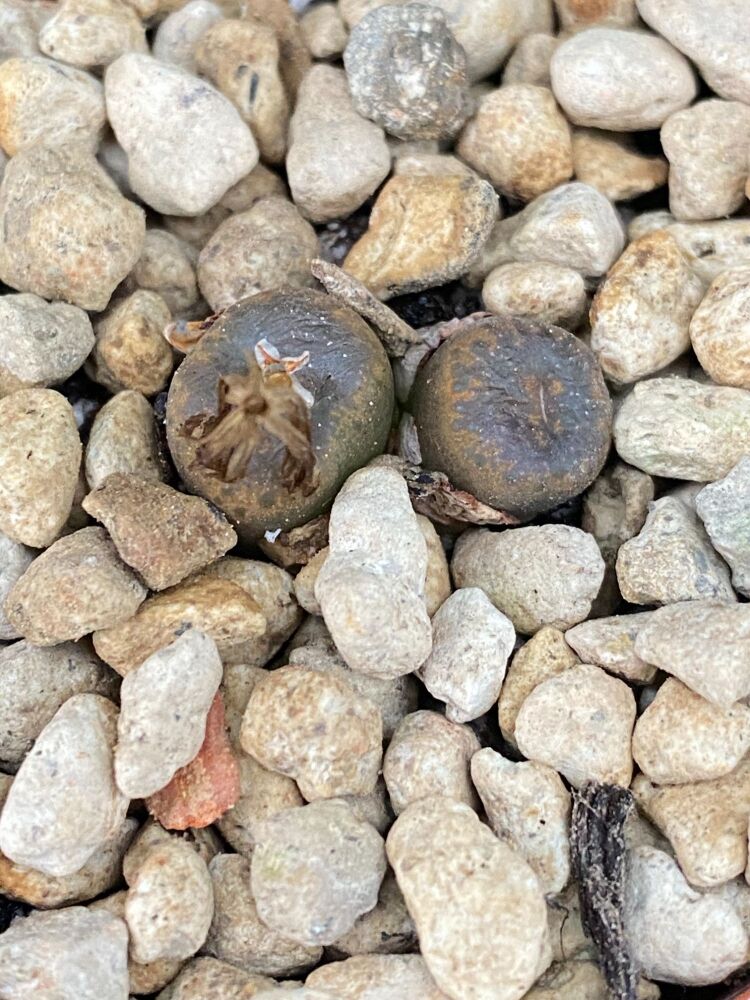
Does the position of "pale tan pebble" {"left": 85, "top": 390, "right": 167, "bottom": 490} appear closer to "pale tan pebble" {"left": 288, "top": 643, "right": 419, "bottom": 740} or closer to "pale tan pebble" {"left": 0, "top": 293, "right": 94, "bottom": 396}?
"pale tan pebble" {"left": 0, "top": 293, "right": 94, "bottom": 396}

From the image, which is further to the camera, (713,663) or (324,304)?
(324,304)

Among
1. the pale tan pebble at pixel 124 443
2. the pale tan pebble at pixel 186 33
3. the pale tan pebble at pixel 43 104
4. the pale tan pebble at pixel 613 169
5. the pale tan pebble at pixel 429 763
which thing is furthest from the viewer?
the pale tan pebble at pixel 186 33

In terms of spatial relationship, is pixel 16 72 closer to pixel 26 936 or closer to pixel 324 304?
pixel 324 304

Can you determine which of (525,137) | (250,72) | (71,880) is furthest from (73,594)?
(525,137)

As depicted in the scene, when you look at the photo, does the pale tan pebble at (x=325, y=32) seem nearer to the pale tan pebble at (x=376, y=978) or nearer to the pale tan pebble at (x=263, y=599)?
the pale tan pebble at (x=263, y=599)

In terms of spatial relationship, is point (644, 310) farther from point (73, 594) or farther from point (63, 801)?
point (63, 801)

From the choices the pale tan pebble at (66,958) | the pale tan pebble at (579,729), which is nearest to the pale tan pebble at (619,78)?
the pale tan pebble at (579,729)

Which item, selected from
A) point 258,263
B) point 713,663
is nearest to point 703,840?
point 713,663
